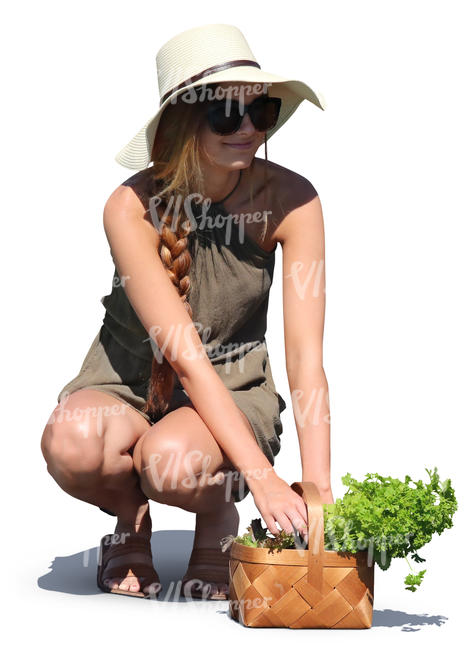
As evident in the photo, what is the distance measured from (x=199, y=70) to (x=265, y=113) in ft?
1.05

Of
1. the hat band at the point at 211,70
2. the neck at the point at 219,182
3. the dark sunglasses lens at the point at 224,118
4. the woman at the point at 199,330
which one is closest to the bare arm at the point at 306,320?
the woman at the point at 199,330

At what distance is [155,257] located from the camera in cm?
611

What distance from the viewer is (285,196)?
21.0 feet

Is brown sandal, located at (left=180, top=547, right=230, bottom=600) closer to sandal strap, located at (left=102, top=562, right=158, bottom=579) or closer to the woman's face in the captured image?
sandal strap, located at (left=102, top=562, right=158, bottom=579)

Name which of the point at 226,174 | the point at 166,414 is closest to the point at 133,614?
the point at 166,414

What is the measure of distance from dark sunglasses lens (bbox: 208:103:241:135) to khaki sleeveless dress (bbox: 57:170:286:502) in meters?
0.41

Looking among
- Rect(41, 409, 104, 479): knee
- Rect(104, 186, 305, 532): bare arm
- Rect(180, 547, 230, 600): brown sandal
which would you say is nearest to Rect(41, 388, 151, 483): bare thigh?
Rect(41, 409, 104, 479): knee

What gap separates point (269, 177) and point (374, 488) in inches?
58.9

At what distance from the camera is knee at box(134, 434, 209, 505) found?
19.5 ft

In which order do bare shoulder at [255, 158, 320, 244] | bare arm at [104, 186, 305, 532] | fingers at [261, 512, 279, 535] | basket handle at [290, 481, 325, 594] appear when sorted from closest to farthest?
basket handle at [290, 481, 325, 594] < fingers at [261, 512, 279, 535] < bare arm at [104, 186, 305, 532] < bare shoulder at [255, 158, 320, 244]

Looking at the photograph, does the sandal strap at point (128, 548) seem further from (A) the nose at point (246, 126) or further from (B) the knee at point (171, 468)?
(A) the nose at point (246, 126)

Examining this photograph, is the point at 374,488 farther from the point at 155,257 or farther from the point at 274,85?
the point at 274,85

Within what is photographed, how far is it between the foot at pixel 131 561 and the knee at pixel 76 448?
0.46 m

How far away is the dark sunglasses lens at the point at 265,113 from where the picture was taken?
612 centimetres
